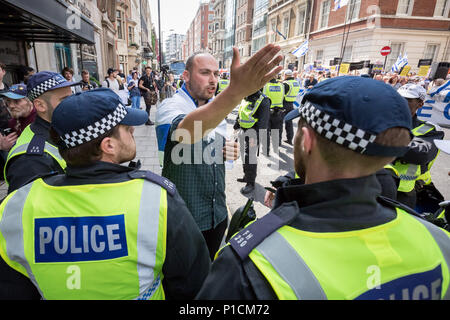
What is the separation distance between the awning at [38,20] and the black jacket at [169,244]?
416cm

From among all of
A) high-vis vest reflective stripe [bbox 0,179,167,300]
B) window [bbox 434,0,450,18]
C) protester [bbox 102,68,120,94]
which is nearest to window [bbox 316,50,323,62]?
window [bbox 434,0,450,18]

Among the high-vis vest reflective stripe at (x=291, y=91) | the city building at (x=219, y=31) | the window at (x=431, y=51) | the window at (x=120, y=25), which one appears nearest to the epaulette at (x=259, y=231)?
the high-vis vest reflective stripe at (x=291, y=91)

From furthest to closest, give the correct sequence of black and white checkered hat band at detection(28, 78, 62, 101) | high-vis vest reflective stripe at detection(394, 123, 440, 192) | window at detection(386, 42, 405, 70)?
window at detection(386, 42, 405, 70) < high-vis vest reflective stripe at detection(394, 123, 440, 192) < black and white checkered hat band at detection(28, 78, 62, 101)

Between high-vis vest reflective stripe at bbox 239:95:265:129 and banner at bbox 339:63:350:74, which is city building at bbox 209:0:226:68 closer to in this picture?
banner at bbox 339:63:350:74

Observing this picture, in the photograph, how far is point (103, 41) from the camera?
19.1m

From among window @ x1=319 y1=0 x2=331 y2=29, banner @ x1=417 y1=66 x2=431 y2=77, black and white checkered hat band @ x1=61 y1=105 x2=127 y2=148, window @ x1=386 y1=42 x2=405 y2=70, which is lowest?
black and white checkered hat band @ x1=61 y1=105 x2=127 y2=148

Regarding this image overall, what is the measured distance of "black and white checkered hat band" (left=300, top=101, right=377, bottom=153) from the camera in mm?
841

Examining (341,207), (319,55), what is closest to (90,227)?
(341,207)

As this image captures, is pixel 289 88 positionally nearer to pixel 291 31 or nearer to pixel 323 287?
pixel 323 287

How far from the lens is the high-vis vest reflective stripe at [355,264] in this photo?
726 millimetres

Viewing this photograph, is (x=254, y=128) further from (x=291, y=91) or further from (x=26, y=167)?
(x=26, y=167)

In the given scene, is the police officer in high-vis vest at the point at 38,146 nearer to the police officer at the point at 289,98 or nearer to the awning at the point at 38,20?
the awning at the point at 38,20

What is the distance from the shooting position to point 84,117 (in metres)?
1.20
